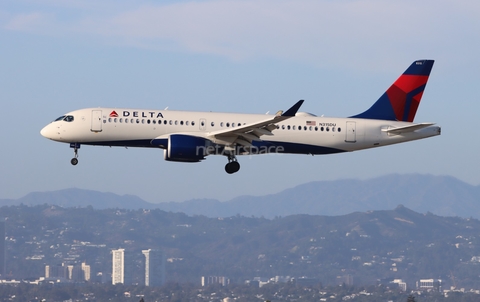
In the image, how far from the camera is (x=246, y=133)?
5019 centimetres

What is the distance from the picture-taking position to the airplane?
165ft

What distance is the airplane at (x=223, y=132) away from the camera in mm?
50156

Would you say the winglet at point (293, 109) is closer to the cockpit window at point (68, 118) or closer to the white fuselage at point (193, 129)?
the white fuselage at point (193, 129)

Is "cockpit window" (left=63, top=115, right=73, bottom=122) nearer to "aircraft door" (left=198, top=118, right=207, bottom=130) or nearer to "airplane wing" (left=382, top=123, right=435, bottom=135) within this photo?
"aircraft door" (left=198, top=118, right=207, bottom=130)

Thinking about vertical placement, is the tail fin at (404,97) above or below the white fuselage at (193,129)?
above

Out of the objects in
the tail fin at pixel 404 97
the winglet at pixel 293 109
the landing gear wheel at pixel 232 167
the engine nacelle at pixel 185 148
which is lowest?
the landing gear wheel at pixel 232 167

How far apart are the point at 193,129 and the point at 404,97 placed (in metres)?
17.1

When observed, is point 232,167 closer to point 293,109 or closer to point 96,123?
point 293,109

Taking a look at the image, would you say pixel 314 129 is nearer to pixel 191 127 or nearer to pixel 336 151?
pixel 336 151

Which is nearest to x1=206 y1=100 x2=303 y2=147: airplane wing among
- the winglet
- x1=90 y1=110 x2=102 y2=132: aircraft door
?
the winglet

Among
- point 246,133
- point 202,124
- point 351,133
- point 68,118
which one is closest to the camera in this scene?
point 246,133

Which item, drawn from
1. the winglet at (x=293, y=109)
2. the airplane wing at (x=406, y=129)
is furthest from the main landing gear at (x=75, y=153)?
the airplane wing at (x=406, y=129)

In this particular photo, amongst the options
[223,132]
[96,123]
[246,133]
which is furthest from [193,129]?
[96,123]

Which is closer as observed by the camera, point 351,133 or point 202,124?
point 202,124
